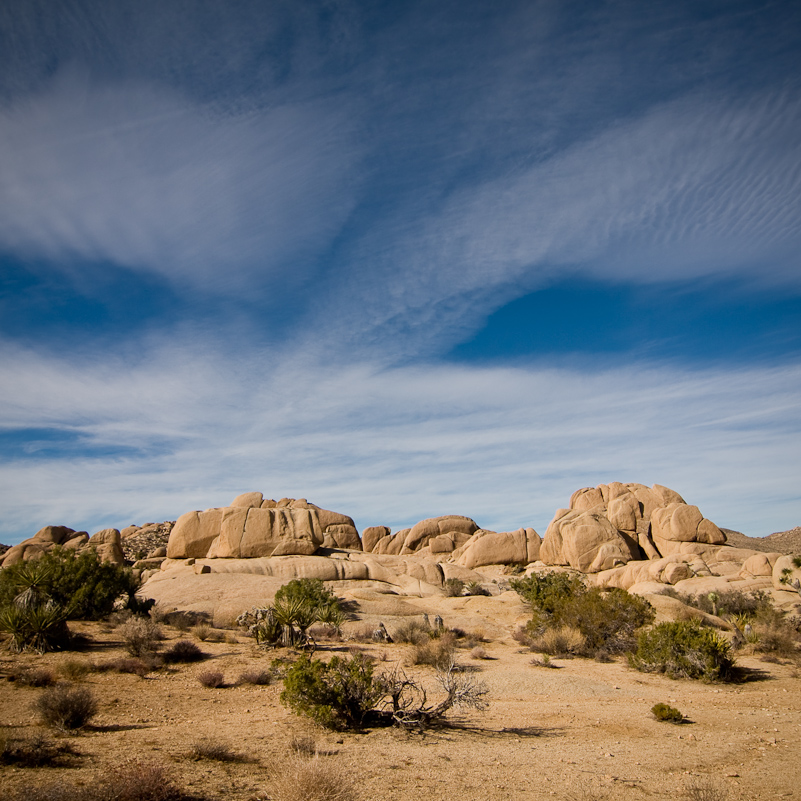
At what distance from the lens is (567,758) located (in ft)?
29.1

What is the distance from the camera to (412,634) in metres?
21.9

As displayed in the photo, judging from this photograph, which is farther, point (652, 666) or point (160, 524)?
point (160, 524)

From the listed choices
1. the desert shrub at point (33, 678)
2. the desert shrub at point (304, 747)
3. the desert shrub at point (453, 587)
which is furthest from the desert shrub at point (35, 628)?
the desert shrub at point (453, 587)

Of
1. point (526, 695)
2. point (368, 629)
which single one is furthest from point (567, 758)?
point (368, 629)

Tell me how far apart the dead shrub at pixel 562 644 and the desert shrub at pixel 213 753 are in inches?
560

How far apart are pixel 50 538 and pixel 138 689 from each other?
50.5 meters

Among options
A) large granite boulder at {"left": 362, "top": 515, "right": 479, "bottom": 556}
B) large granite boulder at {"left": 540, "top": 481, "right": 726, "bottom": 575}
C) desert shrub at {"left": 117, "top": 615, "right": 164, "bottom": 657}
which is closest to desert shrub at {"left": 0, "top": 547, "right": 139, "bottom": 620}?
desert shrub at {"left": 117, "top": 615, "right": 164, "bottom": 657}

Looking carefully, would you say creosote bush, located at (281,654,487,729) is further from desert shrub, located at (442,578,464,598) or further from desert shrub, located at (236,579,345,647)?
desert shrub, located at (442,578,464,598)

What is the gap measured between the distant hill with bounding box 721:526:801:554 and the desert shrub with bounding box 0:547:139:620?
170 ft

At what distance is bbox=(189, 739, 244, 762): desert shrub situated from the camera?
317 inches

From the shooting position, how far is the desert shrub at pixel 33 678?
12334mm

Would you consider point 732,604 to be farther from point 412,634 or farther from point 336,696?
point 336,696

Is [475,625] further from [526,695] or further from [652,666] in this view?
[526,695]

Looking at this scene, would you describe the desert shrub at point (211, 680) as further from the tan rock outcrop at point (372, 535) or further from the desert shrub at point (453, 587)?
the tan rock outcrop at point (372, 535)
